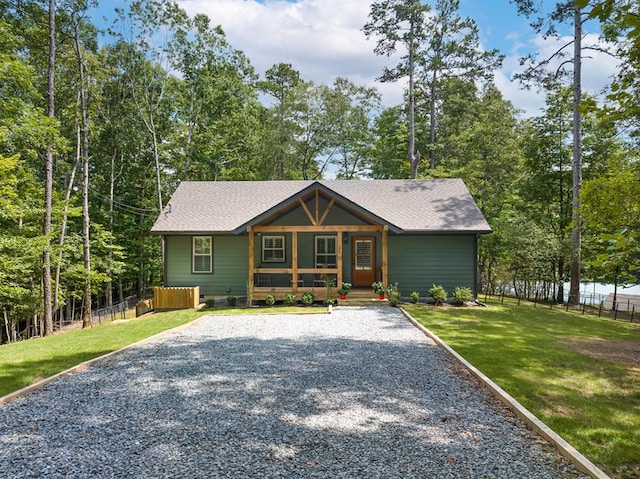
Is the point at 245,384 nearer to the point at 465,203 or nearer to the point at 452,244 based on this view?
the point at 452,244

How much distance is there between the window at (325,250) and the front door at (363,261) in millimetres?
857

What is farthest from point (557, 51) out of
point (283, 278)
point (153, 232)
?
point (153, 232)

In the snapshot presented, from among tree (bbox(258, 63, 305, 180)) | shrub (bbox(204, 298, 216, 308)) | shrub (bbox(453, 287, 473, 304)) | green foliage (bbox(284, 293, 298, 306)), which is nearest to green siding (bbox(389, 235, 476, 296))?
shrub (bbox(453, 287, 473, 304))

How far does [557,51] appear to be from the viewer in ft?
59.3

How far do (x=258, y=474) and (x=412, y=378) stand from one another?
337cm

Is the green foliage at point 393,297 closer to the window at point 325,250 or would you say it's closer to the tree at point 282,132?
the window at point 325,250

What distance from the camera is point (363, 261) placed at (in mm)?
A: 16594

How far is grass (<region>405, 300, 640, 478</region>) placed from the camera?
403cm

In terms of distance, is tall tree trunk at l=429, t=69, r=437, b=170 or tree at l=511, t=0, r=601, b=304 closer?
tree at l=511, t=0, r=601, b=304

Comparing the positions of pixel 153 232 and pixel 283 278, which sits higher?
pixel 153 232

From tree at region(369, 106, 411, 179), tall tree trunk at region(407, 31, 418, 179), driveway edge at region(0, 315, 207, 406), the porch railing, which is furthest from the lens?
tree at region(369, 106, 411, 179)

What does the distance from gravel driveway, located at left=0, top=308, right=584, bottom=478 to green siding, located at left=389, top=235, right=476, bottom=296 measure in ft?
27.3

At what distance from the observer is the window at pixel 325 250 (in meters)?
16.6

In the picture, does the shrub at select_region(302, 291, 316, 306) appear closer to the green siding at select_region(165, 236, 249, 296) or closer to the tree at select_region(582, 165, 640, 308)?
the green siding at select_region(165, 236, 249, 296)
